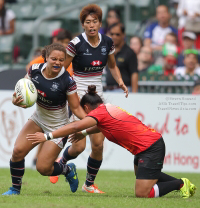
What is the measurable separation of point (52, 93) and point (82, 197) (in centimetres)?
129

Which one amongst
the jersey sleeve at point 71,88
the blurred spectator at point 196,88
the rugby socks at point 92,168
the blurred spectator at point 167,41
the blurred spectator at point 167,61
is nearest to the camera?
the jersey sleeve at point 71,88

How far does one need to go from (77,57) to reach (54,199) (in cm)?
201

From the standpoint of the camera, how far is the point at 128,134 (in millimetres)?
6297

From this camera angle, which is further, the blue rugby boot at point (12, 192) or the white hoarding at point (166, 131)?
the white hoarding at point (166, 131)

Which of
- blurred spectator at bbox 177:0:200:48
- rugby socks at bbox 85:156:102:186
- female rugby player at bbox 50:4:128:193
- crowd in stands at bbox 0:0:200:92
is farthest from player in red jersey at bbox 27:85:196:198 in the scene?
blurred spectator at bbox 177:0:200:48

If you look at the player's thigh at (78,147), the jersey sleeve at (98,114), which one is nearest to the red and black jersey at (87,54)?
the player's thigh at (78,147)

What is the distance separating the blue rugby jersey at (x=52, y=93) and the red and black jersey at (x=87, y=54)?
0.61 meters

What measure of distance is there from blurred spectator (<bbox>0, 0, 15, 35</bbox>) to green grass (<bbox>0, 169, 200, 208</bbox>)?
24.3ft

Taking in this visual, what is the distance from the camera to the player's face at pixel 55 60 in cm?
625

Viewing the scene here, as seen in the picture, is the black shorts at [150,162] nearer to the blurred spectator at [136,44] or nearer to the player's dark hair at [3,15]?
the blurred spectator at [136,44]

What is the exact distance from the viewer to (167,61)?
12648mm

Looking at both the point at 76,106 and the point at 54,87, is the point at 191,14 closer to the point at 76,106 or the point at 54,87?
the point at 76,106

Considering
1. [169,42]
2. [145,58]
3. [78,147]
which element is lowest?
[78,147]

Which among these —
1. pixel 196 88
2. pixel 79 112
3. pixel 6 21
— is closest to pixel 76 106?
pixel 79 112
